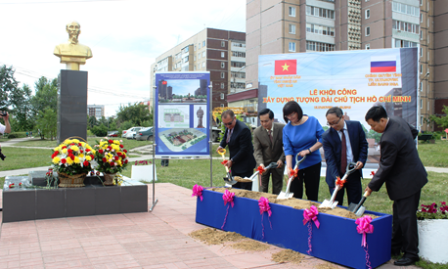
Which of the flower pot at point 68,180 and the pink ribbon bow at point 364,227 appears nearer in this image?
the pink ribbon bow at point 364,227

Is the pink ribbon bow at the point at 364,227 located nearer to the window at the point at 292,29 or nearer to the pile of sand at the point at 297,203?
the pile of sand at the point at 297,203

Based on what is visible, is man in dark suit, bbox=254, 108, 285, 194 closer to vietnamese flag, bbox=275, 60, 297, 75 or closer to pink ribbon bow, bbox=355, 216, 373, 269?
pink ribbon bow, bbox=355, 216, 373, 269

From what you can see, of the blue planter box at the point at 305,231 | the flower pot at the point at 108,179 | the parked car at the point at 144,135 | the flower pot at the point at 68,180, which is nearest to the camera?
the blue planter box at the point at 305,231

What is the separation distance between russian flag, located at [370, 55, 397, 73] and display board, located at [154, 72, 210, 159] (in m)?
3.84

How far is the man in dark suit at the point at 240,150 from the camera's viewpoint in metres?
4.94

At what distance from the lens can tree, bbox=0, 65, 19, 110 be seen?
40438 millimetres

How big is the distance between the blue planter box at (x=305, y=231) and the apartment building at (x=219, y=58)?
2199 inches

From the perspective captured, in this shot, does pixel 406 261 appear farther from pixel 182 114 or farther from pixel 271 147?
pixel 182 114

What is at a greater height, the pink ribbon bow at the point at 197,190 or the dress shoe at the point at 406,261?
the pink ribbon bow at the point at 197,190

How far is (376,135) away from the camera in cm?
749

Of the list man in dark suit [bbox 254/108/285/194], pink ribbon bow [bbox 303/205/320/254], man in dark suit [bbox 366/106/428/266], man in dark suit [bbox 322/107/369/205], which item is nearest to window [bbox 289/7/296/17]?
man in dark suit [bbox 254/108/285/194]

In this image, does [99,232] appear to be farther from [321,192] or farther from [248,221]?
[321,192]

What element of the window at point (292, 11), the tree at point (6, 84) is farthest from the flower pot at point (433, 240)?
the tree at point (6, 84)

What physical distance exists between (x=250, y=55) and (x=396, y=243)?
1649 inches
